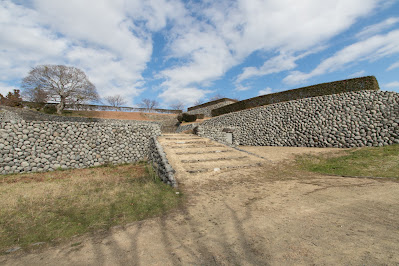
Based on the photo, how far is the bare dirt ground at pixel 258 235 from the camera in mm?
2482

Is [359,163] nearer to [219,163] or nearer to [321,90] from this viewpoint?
[219,163]

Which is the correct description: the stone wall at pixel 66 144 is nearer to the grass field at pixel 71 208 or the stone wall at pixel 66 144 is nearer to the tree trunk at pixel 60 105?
the grass field at pixel 71 208

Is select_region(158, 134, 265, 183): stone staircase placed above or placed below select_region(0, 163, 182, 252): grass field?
above

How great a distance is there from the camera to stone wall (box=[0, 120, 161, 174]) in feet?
31.5

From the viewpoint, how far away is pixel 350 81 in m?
14.8

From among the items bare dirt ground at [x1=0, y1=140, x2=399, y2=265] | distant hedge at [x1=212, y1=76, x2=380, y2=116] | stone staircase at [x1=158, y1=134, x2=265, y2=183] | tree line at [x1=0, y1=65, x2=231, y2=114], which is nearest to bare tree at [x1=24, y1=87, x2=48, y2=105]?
tree line at [x1=0, y1=65, x2=231, y2=114]

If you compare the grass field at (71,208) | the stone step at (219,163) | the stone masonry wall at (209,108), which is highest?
the stone masonry wall at (209,108)

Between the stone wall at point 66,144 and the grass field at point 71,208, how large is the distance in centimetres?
385

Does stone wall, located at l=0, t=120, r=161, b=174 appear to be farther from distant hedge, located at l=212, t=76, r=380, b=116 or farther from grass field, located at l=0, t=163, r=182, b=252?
distant hedge, located at l=212, t=76, r=380, b=116

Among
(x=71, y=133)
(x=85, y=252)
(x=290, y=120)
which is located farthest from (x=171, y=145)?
(x=290, y=120)

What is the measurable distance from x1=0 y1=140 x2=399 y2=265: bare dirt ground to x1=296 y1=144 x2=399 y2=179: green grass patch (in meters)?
2.32

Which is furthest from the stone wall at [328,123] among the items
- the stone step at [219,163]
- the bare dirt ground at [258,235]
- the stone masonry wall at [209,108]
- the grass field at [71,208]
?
the stone masonry wall at [209,108]

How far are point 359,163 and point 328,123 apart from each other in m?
5.73

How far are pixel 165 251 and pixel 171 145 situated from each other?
331 inches
